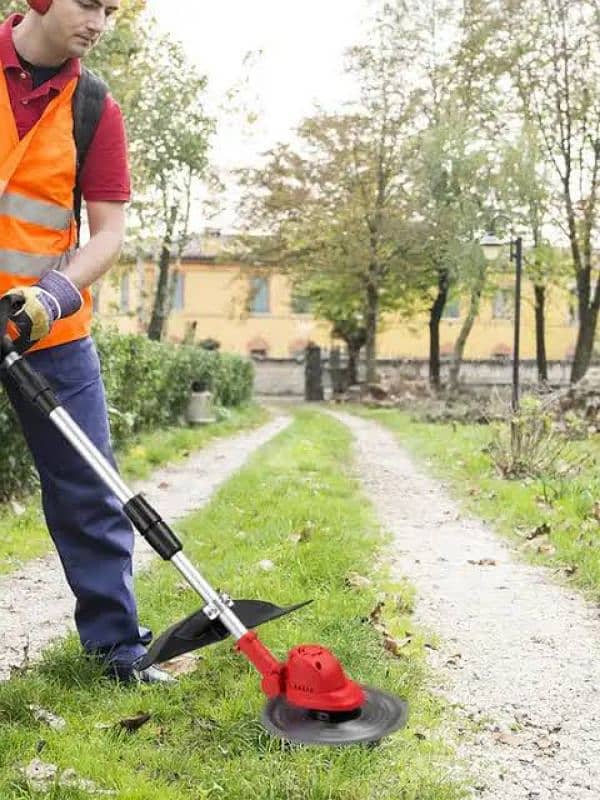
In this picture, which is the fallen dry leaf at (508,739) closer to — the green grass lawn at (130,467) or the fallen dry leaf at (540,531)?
the green grass lawn at (130,467)

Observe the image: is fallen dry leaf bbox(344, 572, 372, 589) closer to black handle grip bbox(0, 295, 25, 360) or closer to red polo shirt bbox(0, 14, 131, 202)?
red polo shirt bbox(0, 14, 131, 202)

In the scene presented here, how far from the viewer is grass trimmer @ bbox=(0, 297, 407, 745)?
2.90m

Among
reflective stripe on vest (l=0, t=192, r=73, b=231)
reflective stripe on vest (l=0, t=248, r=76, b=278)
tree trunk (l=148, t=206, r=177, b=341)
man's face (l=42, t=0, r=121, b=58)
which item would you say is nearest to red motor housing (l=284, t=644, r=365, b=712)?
reflective stripe on vest (l=0, t=248, r=76, b=278)

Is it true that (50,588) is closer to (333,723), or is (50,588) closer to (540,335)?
(333,723)

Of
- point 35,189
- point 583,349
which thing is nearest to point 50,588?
point 35,189

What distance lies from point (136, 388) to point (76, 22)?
10.0 metres

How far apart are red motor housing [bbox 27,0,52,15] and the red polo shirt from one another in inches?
6.2

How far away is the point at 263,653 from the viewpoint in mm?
3006

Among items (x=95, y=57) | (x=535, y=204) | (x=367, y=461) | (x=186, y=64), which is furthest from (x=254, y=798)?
(x=535, y=204)

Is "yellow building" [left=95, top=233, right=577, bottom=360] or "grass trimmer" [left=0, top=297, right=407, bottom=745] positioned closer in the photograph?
"grass trimmer" [left=0, top=297, right=407, bottom=745]

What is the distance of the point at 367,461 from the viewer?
1321cm

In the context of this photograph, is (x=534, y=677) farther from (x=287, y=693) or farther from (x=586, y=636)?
(x=287, y=693)

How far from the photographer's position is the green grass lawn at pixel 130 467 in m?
6.62

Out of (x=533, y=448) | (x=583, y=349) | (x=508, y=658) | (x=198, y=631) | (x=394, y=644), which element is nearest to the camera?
(x=198, y=631)
